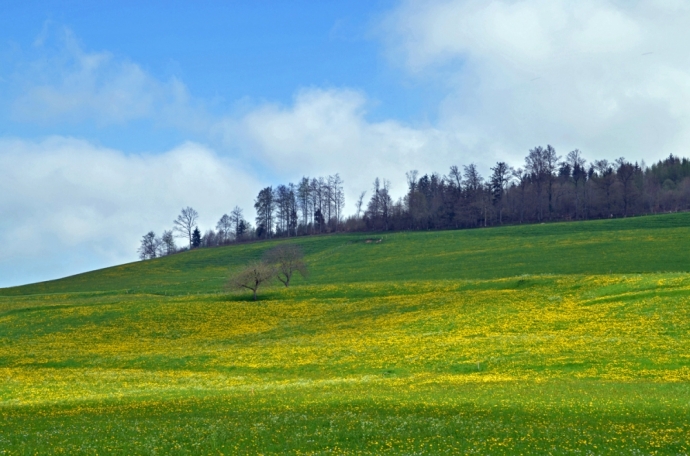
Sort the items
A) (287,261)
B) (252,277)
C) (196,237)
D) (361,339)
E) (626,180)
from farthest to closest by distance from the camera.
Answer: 1. (196,237)
2. (626,180)
3. (287,261)
4. (252,277)
5. (361,339)

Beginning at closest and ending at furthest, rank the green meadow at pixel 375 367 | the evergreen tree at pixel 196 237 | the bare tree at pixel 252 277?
1. the green meadow at pixel 375 367
2. the bare tree at pixel 252 277
3. the evergreen tree at pixel 196 237

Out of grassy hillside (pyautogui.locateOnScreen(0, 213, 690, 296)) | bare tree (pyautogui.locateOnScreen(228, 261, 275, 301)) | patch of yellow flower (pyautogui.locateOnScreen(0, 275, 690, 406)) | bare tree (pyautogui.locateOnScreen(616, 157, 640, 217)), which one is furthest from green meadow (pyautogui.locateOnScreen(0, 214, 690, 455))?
bare tree (pyautogui.locateOnScreen(616, 157, 640, 217))

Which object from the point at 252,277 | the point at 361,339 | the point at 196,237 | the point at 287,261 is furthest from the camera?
the point at 196,237

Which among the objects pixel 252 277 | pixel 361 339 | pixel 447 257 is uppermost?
pixel 252 277

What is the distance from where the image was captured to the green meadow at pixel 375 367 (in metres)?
18.0

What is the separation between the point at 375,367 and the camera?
3688cm

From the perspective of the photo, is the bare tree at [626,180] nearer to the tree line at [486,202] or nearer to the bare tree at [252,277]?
the tree line at [486,202]

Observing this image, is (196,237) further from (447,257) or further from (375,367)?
(375,367)

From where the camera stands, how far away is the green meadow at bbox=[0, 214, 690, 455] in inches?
709

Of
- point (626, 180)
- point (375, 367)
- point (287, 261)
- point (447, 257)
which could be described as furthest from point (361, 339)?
point (626, 180)

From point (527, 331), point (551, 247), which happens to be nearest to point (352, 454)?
point (527, 331)

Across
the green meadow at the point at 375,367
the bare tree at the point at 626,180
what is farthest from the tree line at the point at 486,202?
the green meadow at the point at 375,367

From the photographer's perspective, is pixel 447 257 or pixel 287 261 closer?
pixel 287 261

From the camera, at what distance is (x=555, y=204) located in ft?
529
